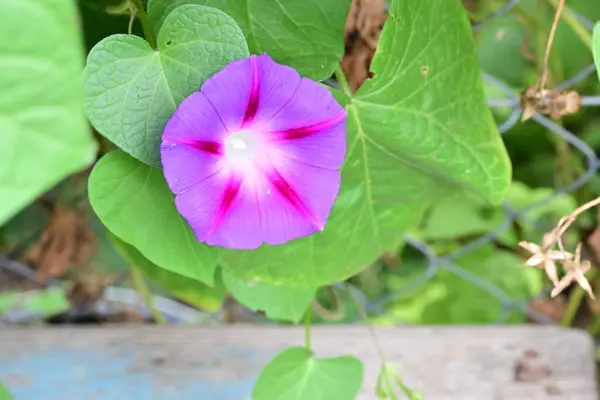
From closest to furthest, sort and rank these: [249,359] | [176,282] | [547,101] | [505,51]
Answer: [547,101] < [176,282] < [249,359] < [505,51]

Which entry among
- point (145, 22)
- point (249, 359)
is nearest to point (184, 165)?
point (145, 22)

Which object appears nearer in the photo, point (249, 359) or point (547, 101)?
point (547, 101)

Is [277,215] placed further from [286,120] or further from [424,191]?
[424,191]

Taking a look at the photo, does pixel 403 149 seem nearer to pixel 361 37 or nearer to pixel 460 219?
pixel 361 37

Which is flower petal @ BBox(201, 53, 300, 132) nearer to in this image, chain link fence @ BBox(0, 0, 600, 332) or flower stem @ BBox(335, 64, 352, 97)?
flower stem @ BBox(335, 64, 352, 97)

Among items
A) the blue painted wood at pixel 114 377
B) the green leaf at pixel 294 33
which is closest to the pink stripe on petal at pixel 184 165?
the green leaf at pixel 294 33

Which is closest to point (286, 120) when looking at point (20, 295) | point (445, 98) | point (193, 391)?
point (445, 98)

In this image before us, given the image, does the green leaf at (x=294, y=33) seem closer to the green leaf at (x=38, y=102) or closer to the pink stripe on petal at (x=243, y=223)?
the pink stripe on petal at (x=243, y=223)
